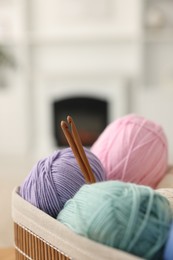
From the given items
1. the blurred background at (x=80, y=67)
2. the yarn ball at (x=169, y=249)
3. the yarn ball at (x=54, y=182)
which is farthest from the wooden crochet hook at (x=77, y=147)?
the blurred background at (x=80, y=67)

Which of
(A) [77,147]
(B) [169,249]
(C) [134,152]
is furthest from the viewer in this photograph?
(C) [134,152]

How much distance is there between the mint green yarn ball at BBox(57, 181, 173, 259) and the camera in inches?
27.8

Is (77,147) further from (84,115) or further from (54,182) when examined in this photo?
(84,115)

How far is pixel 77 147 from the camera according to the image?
0.86 meters

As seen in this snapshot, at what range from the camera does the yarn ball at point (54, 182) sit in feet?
2.97

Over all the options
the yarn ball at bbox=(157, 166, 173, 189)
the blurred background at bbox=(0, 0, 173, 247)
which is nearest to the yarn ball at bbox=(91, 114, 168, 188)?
the yarn ball at bbox=(157, 166, 173, 189)

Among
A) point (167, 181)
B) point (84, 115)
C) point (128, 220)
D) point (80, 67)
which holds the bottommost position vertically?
point (84, 115)

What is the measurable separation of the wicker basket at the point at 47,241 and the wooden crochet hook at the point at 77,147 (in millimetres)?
97

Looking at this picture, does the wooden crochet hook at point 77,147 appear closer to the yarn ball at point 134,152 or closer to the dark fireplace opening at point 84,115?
the yarn ball at point 134,152

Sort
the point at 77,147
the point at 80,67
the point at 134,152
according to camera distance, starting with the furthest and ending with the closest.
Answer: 1. the point at 80,67
2. the point at 134,152
3. the point at 77,147

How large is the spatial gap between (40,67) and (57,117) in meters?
0.39

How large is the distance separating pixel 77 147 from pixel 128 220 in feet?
0.63

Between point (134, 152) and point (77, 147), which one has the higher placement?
point (77, 147)

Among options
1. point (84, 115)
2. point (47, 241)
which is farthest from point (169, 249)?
point (84, 115)
